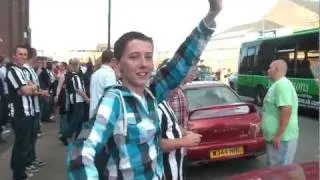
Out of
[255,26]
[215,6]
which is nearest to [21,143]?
[215,6]

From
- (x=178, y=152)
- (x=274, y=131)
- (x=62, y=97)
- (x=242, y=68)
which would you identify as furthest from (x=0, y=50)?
(x=178, y=152)

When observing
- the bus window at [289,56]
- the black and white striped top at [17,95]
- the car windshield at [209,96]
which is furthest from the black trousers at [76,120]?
the bus window at [289,56]

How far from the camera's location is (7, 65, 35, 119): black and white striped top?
7.09m

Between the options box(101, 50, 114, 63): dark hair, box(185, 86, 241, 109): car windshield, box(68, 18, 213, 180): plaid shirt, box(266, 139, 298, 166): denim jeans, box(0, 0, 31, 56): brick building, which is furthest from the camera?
box(0, 0, 31, 56): brick building

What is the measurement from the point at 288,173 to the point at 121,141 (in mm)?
1444

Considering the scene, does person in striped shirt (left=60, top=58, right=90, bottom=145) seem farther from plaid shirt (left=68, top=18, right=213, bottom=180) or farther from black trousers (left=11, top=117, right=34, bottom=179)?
plaid shirt (left=68, top=18, right=213, bottom=180)

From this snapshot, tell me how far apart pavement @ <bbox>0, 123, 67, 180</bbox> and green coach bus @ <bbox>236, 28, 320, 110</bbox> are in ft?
21.9

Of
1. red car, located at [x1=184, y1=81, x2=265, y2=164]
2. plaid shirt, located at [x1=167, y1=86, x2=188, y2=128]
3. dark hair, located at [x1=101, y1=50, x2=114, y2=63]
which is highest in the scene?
dark hair, located at [x1=101, y1=50, x2=114, y2=63]

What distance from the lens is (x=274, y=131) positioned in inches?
225

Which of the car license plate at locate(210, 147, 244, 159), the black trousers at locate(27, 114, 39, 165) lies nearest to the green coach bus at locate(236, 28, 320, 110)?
the car license plate at locate(210, 147, 244, 159)

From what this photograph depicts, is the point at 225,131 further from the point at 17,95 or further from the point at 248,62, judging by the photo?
the point at 248,62

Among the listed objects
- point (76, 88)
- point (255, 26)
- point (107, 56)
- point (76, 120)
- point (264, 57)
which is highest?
point (255, 26)

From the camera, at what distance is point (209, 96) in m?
9.09

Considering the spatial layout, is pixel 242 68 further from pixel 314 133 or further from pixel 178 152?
pixel 178 152
